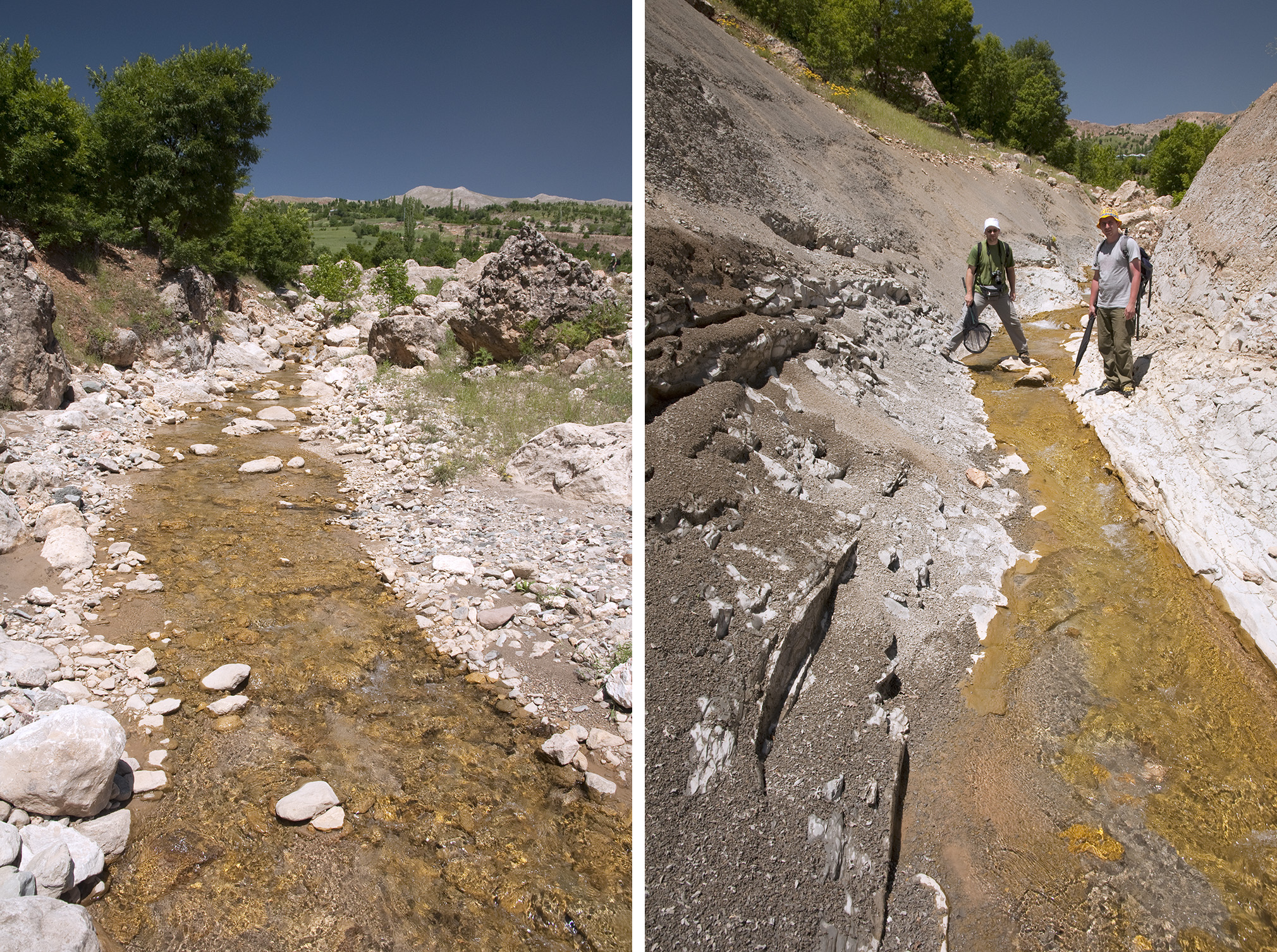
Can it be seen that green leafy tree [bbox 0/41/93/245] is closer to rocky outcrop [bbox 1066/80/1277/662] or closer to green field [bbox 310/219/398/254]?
rocky outcrop [bbox 1066/80/1277/662]

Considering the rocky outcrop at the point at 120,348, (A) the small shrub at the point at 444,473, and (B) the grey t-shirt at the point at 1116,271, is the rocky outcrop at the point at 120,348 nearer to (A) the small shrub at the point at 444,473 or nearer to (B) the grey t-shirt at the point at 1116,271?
(A) the small shrub at the point at 444,473

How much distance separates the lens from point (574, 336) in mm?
10141

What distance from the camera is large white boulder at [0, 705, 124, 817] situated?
9.45 feet

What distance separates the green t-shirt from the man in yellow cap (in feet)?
3.92

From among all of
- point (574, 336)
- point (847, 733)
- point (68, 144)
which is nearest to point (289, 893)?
point (847, 733)

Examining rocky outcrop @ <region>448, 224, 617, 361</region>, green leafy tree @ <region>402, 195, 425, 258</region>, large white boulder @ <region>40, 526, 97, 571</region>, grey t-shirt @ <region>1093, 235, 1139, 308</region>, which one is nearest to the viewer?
grey t-shirt @ <region>1093, 235, 1139, 308</region>

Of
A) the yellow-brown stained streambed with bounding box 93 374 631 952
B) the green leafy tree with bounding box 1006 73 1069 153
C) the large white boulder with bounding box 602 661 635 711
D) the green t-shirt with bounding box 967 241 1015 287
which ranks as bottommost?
the yellow-brown stained streambed with bounding box 93 374 631 952

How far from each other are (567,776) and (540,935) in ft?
2.63

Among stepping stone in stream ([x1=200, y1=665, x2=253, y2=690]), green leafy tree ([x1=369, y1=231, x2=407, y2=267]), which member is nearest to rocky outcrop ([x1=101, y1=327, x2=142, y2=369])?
stepping stone in stream ([x1=200, y1=665, x2=253, y2=690])

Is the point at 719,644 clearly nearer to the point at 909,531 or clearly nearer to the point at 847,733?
the point at 847,733

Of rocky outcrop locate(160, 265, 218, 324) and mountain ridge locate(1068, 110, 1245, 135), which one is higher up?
mountain ridge locate(1068, 110, 1245, 135)

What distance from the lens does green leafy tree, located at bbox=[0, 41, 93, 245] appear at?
9406 millimetres

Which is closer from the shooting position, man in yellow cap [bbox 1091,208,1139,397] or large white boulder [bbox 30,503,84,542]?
man in yellow cap [bbox 1091,208,1139,397]

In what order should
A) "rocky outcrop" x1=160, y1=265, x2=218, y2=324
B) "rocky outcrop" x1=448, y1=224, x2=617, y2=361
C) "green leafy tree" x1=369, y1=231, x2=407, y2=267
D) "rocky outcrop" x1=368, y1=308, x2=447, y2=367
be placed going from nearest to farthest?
"rocky outcrop" x1=448, y1=224, x2=617, y2=361 < "rocky outcrop" x1=368, y1=308, x2=447, y2=367 < "rocky outcrop" x1=160, y1=265, x2=218, y2=324 < "green leafy tree" x1=369, y1=231, x2=407, y2=267
